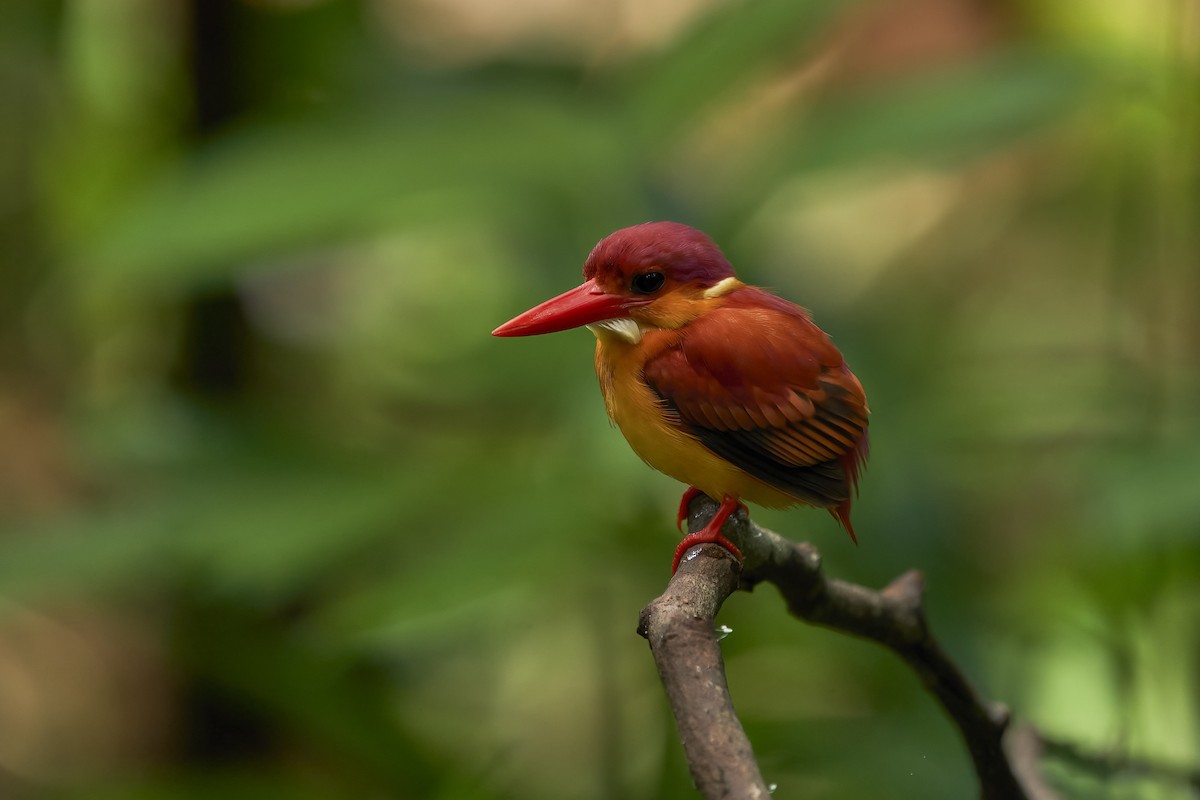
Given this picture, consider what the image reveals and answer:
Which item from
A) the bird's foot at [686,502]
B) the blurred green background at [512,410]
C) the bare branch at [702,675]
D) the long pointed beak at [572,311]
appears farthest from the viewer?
the blurred green background at [512,410]

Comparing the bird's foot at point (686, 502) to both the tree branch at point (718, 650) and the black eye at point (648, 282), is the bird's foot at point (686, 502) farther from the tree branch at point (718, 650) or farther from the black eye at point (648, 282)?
the black eye at point (648, 282)

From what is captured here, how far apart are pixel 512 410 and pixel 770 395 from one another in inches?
58.8

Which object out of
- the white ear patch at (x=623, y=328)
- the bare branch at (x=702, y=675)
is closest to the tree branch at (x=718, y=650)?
the bare branch at (x=702, y=675)

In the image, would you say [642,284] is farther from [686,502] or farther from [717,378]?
[686,502]

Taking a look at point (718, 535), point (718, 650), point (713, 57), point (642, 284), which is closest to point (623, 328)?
point (642, 284)

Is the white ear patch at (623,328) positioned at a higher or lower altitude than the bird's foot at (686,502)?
higher

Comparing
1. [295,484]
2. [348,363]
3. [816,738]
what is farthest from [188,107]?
[816,738]

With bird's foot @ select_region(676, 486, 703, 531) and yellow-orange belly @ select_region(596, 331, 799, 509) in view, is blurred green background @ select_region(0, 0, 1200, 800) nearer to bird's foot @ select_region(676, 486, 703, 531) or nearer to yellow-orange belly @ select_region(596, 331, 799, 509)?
bird's foot @ select_region(676, 486, 703, 531)

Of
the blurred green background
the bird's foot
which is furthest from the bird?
the blurred green background

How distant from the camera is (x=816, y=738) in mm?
1751

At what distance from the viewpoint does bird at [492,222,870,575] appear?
0.98 metres

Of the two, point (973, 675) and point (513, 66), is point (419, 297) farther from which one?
point (973, 675)

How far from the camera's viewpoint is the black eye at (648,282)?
1.00 metres

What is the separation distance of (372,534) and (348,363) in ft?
3.98
